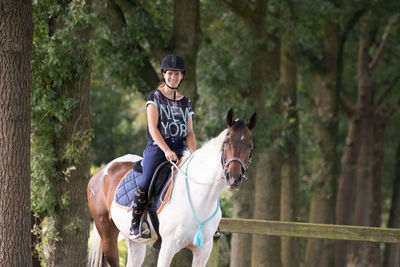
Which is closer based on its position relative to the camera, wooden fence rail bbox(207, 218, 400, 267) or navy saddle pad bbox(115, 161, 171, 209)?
navy saddle pad bbox(115, 161, 171, 209)

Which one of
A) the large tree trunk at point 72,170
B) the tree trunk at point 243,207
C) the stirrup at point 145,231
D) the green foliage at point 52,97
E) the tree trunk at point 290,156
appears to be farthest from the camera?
the tree trunk at point 290,156

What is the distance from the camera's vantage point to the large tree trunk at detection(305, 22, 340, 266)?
15.8 meters

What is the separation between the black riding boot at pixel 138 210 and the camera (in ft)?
18.8

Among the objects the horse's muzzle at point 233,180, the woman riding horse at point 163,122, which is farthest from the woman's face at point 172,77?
the horse's muzzle at point 233,180

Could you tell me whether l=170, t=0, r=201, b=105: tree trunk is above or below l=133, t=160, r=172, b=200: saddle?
above

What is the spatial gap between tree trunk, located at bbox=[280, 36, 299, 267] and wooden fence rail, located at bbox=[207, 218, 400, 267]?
761 cm

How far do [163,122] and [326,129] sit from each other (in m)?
11.0

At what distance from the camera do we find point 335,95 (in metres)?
15.8

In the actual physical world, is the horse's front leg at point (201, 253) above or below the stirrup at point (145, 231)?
below

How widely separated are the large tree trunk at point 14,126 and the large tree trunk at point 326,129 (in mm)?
11203

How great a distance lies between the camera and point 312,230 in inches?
271

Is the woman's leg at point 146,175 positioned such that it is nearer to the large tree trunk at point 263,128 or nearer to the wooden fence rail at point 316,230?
the wooden fence rail at point 316,230

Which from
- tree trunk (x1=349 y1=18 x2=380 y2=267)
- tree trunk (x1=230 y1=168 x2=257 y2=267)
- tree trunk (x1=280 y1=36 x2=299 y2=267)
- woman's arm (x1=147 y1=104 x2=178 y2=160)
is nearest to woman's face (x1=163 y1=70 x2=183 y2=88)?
woman's arm (x1=147 y1=104 x2=178 y2=160)

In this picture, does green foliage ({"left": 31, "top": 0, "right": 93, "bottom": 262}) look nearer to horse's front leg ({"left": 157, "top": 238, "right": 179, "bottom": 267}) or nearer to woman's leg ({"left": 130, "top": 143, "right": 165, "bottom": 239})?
woman's leg ({"left": 130, "top": 143, "right": 165, "bottom": 239})
